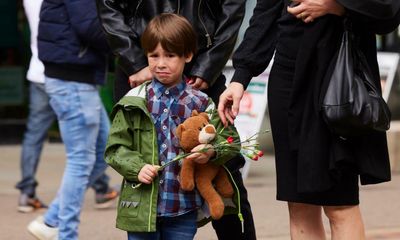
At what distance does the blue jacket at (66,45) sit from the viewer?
6.18 metres

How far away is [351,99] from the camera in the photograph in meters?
3.91

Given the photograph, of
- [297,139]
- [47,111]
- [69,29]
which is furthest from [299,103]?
[47,111]

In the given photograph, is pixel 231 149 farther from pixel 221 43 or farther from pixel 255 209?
pixel 255 209

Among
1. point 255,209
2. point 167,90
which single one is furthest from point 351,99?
point 255,209

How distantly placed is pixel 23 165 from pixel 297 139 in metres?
4.10

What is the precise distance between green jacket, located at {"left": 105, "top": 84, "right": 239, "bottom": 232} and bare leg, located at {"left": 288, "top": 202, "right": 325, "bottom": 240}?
42 centimetres

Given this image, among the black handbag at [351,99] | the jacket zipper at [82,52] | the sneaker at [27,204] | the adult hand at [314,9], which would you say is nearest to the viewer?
the black handbag at [351,99]

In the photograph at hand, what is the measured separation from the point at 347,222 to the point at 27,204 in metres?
4.07

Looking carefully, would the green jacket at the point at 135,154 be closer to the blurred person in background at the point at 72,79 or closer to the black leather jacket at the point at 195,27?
the black leather jacket at the point at 195,27

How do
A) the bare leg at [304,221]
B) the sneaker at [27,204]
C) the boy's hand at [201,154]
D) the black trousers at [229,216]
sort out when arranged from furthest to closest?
the sneaker at [27,204], the black trousers at [229,216], the bare leg at [304,221], the boy's hand at [201,154]

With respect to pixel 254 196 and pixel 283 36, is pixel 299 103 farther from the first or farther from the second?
pixel 254 196

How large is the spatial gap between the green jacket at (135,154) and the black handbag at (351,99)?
19.3 inches

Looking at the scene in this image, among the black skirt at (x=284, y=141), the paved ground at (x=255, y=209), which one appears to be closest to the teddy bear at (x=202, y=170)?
the black skirt at (x=284, y=141)

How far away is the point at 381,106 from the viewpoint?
400 cm
